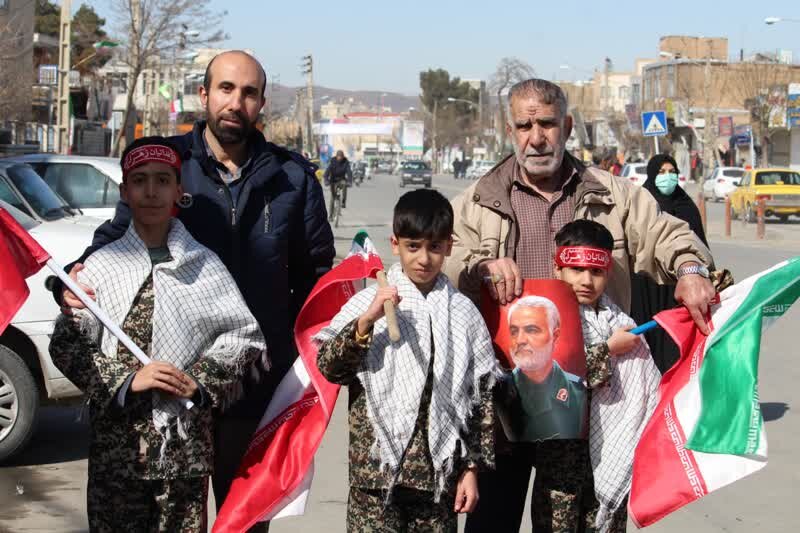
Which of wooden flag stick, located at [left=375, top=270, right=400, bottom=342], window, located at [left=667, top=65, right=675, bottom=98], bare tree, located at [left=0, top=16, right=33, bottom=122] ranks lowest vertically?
wooden flag stick, located at [left=375, top=270, right=400, bottom=342]

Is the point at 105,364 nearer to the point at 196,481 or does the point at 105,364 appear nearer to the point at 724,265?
the point at 196,481

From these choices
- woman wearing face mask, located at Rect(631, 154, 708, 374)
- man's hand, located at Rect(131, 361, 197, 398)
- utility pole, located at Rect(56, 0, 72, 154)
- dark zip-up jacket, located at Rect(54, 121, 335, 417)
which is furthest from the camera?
utility pole, located at Rect(56, 0, 72, 154)

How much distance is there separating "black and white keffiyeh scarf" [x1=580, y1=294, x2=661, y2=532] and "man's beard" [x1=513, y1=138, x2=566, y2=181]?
1.63ft

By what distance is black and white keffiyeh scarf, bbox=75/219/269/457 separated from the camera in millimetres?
3973

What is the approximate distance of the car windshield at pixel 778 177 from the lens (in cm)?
3834

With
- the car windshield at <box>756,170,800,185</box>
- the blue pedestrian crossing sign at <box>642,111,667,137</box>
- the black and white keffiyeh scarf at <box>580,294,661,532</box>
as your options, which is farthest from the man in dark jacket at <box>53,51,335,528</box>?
the car windshield at <box>756,170,800,185</box>

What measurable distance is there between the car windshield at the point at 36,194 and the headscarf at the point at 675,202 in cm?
481

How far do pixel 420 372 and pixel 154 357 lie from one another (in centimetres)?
84

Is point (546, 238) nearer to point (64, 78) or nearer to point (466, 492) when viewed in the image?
point (466, 492)

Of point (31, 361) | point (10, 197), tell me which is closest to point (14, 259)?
point (31, 361)

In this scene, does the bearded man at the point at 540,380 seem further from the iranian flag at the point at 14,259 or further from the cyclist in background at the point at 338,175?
the cyclist in background at the point at 338,175

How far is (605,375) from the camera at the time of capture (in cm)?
419

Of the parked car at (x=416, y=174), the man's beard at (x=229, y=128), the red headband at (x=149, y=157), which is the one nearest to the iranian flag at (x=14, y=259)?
the red headband at (x=149, y=157)

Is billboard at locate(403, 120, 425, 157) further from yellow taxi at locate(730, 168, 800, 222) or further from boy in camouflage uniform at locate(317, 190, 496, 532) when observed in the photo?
boy in camouflage uniform at locate(317, 190, 496, 532)
